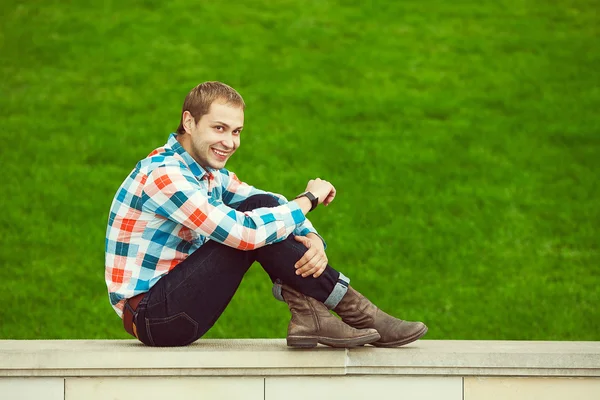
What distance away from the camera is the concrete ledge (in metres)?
3.32

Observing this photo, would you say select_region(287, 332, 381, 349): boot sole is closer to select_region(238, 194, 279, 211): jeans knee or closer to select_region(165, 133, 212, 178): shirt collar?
select_region(238, 194, 279, 211): jeans knee

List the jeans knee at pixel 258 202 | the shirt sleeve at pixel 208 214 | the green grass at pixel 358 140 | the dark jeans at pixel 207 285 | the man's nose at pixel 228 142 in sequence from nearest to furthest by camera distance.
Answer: the shirt sleeve at pixel 208 214 < the dark jeans at pixel 207 285 < the man's nose at pixel 228 142 < the jeans knee at pixel 258 202 < the green grass at pixel 358 140

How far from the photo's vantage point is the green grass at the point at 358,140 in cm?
661

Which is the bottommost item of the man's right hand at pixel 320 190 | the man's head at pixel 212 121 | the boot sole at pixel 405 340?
the boot sole at pixel 405 340

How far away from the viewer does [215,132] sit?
11.6ft

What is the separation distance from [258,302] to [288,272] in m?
3.09

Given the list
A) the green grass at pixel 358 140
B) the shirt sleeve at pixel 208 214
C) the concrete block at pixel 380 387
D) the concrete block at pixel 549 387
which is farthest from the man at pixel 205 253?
the green grass at pixel 358 140

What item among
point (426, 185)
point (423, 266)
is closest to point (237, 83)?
point (426, 185)

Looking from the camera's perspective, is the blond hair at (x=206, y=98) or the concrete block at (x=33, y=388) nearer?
the concrete block at (x=33, y=388)

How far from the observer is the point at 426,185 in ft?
26.9

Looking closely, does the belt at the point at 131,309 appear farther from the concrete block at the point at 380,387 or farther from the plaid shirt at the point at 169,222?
the concrete block at the point at 380,387

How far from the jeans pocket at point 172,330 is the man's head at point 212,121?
0.65 meters

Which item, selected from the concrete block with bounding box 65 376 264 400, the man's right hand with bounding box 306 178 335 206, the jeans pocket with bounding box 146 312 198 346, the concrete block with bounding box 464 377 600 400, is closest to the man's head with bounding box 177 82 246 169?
the man's right hand with bounding box 306 178 335 206

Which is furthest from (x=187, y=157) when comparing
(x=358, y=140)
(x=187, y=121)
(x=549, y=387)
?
(x=358, y=140)
